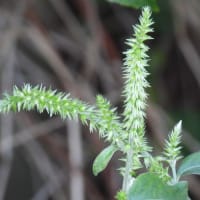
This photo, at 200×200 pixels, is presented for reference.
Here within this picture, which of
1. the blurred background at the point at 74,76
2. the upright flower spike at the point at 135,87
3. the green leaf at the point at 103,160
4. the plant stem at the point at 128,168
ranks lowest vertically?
the plant stem at the point at 128,168

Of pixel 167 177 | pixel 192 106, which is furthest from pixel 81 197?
pixel 167 177

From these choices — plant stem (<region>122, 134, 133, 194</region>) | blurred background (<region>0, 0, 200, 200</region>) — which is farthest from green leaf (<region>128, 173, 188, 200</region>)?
blurred background (<region>0, 0, 200, 200</region>)

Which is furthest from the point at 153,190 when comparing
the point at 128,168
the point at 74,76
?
the point at 74,76

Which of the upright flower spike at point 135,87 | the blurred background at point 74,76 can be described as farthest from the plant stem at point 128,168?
the blurred background at point 74,76

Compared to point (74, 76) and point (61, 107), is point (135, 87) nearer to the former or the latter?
point (61, 107)

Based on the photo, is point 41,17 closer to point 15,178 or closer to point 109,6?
point 109,6

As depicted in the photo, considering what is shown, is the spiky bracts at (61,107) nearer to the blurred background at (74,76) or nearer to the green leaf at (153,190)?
the green leaf at (153,190)
